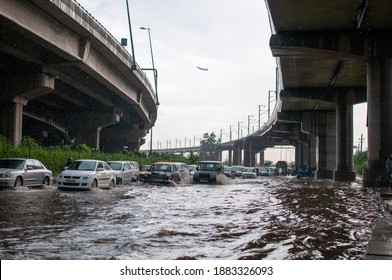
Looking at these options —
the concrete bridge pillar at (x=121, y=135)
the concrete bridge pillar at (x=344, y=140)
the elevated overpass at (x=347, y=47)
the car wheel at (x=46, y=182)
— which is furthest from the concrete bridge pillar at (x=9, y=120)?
the concrete bridge pillar at (x=121, y=135)

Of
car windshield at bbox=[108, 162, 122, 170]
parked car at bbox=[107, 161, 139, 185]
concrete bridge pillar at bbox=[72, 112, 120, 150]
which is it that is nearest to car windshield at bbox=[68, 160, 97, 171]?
parked car at bbox=[107, 161, 139, 185]

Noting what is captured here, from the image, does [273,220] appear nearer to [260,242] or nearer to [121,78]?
[260,242]

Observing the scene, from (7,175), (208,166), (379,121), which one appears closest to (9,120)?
(208,166)

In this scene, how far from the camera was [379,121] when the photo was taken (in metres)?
26.4

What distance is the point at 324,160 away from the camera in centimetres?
5544

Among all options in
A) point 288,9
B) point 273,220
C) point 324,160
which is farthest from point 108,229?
point 324,160

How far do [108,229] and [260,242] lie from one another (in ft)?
10.7

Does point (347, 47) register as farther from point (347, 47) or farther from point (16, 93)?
point (16, 93)

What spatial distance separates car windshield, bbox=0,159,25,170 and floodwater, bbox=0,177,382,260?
5821 mm

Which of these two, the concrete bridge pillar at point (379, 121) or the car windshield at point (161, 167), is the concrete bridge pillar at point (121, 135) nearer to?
the car windshield at point (161, 167)

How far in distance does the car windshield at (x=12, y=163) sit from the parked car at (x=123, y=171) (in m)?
7.71

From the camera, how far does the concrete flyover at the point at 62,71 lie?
82.0ft

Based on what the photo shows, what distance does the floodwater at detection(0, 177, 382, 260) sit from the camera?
8.35m

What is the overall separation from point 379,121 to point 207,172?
12742 millimetres
